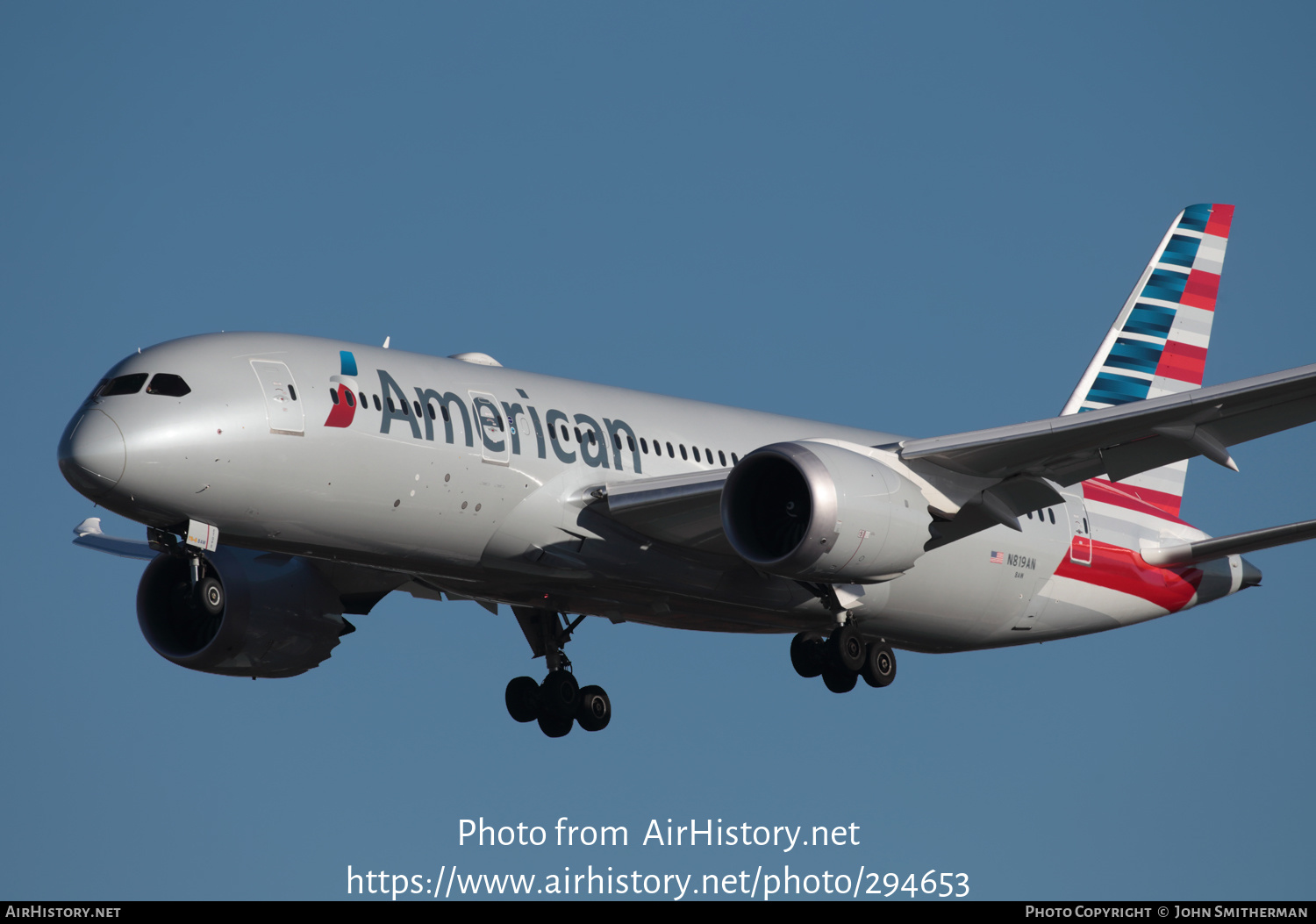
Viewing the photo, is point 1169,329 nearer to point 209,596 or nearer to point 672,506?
point 672,506

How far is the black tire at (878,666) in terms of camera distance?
1209 inches

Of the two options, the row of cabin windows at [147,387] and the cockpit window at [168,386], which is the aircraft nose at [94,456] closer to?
the row of cabin windows at [147,387]

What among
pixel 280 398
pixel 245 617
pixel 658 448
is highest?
pixel 658 448

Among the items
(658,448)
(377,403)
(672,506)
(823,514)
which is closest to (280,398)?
(377,403)

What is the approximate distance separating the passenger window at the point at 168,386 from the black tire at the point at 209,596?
2693mm

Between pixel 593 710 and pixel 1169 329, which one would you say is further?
pixel 1169 329

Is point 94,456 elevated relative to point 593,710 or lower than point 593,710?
lower

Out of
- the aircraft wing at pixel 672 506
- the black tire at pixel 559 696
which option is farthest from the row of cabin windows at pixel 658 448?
the black tire at pixel 559 696

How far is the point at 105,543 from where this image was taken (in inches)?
1361

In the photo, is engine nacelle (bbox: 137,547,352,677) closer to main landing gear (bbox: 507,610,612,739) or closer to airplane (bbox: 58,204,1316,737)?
airplane (bbox: 58,204,1316,737)

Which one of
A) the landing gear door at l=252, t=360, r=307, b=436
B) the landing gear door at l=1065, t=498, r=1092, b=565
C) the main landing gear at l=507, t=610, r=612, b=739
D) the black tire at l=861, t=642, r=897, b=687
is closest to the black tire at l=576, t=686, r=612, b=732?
the main landing gear at l=507, t=610, r=612, b=739

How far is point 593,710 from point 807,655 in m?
4.21
